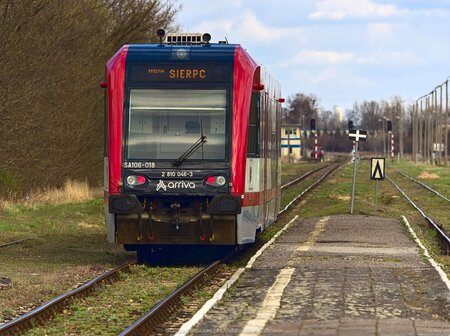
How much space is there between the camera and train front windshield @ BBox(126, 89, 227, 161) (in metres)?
16.4

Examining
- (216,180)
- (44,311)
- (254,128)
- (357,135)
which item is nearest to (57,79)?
(357,135)

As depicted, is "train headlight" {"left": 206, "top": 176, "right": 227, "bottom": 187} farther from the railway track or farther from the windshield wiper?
the railway track

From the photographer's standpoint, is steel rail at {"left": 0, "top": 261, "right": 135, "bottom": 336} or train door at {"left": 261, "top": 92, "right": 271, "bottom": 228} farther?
train door at {"left": 261, "top": 92, "right": 271, "bottom": 228}

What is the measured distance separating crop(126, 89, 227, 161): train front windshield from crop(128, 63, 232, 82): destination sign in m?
0.20

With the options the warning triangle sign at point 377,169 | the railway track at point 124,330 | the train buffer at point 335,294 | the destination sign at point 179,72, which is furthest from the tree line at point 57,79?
the railway track at point 124,330

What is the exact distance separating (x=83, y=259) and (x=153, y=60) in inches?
149

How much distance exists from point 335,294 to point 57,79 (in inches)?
828

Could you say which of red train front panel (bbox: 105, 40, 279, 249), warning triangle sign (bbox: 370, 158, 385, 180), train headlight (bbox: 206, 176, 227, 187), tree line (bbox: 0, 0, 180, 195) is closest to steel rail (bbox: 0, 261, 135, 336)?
red train front panel (bbox: 105, 40, 279, 249)

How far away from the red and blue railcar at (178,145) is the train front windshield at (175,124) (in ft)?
0.05

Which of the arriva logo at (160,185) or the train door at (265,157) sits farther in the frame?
the train door at (265,157)

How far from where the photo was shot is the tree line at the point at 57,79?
28.2 m

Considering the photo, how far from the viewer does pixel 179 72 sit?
655 inches

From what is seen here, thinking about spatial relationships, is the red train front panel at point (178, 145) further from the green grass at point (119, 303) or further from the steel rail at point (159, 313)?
the steel rail at point (159, 313)

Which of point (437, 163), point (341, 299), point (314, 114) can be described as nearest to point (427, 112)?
point (437, 163)
